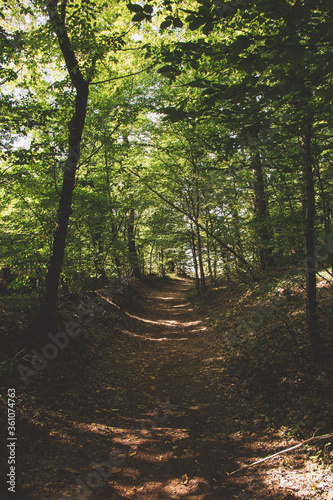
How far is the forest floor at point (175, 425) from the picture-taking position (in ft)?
Result: 10.1

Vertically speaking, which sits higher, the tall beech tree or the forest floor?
the tall beech tree

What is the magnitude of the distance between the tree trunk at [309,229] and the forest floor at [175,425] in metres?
0.61

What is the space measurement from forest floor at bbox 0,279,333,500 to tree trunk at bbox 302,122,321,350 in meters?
0.61

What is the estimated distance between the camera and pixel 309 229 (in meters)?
4.22

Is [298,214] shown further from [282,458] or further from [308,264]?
[282,458]

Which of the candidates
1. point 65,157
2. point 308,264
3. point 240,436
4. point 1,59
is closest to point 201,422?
point 240,436

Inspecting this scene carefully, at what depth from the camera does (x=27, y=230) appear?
626cm

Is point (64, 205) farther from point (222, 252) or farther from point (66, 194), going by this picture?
point (222, 252)

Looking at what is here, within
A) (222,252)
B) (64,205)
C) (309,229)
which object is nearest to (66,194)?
(64,205)

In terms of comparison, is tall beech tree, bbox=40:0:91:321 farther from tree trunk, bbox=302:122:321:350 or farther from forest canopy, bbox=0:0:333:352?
tree trunk, bbox=302:122:321:350

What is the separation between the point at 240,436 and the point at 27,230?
5.97 m

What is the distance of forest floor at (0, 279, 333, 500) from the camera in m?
3.08

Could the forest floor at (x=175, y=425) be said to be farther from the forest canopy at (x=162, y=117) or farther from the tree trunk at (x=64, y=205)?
the forest canopy at (x=162, y=117)

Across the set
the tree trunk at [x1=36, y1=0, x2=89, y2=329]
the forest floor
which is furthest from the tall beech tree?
the forest floor
